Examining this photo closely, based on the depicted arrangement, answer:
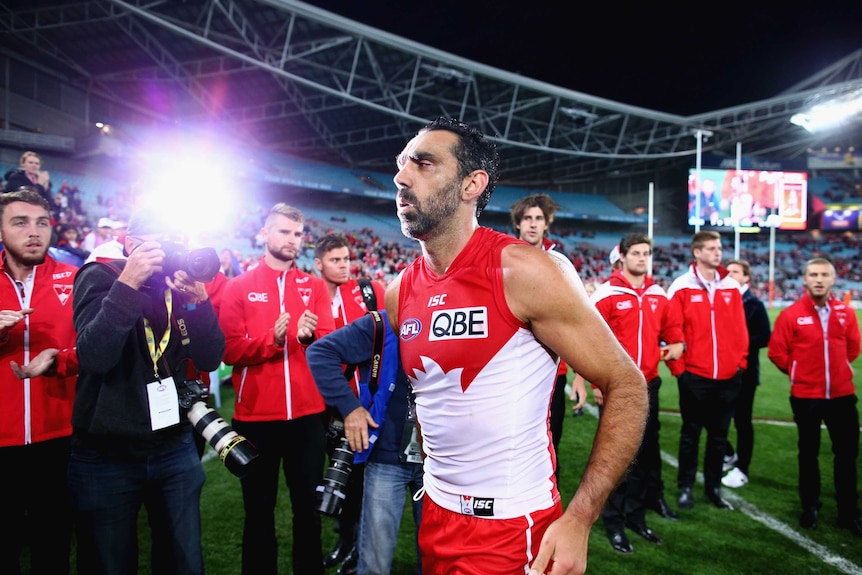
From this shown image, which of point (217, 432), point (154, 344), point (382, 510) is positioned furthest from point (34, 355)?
point (382, 510)

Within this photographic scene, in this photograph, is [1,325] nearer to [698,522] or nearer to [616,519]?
[616,519]

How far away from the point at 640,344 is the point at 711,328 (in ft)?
3.14

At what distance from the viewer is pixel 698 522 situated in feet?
14.9

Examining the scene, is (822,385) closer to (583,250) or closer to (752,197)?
(752,197)

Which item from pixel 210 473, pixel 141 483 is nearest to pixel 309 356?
pixel 141 483

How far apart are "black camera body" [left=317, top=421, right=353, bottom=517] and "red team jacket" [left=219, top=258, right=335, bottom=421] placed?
116 cm

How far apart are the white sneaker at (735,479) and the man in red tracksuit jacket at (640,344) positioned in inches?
46.2

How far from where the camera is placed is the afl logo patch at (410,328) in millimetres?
1892

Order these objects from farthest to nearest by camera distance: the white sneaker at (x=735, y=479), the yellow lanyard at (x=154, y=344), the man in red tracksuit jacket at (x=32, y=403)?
the white sneaker at (x=735, y=479) → the man in red tracksuit jacket at (x=32, y=403) → the yellow lanyard at (x=154, y=344)

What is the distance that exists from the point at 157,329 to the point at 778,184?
3114cm

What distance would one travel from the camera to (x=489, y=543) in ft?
5.50

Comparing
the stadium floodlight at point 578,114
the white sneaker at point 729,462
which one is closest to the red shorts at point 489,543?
the white sneaker at point 729,462

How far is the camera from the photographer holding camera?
7.63ft

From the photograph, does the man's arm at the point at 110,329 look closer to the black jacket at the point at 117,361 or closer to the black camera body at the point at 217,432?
the black jacket at the point at 117,361
